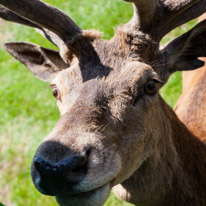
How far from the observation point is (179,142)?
457cm

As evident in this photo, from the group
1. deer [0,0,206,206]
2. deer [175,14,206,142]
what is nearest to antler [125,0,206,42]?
deer [0,0,206,206]

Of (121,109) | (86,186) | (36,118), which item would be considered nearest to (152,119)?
(121,109)

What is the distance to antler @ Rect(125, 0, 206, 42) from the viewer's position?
4.12m

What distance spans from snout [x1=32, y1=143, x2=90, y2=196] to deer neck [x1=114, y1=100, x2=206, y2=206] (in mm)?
1105

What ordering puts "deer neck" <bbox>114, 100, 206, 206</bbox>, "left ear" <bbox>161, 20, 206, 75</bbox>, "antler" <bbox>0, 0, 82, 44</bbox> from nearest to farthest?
"antler" <bbox>0, 0, 82, 44</bbox> < "deer neck" <bbox>114, 100, 206, 206</bbox> < "left ear" <bbox>161, 20, 206, 75</bbox>

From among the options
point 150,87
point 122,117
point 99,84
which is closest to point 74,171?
point 122,117

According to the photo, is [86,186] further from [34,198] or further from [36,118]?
[36,118]

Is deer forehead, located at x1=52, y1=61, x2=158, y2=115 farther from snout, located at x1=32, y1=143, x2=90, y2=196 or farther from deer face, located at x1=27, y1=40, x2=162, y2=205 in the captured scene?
snout, located at x1=32, y1=143, x2=90, y2=196

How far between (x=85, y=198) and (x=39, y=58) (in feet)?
7.73

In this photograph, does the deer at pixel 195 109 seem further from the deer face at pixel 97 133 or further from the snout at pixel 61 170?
the snout at pixel 61 170

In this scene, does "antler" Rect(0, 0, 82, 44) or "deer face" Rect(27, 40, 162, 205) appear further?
"antler" Rect(0, 0, 82, 44)

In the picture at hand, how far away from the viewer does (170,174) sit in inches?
172

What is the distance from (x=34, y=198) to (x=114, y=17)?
14.2 feet

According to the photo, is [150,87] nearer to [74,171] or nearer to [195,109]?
[74,171]
